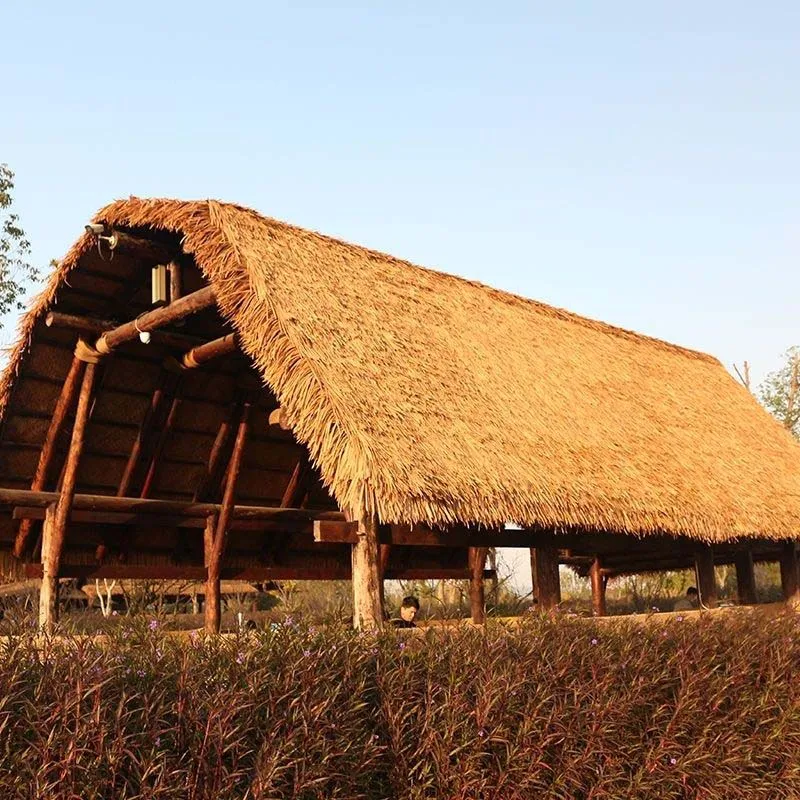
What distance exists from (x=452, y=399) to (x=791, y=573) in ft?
24.1

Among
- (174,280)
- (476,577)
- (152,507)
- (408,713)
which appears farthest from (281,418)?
(476,577)

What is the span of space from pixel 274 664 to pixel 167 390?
7.48 metres

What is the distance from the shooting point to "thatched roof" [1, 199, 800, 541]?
24.5 feet

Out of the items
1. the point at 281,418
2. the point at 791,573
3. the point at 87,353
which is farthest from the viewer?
the point at 791,573

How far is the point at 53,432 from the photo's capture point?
1078 centimetres

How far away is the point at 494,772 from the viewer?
5051 millimetres

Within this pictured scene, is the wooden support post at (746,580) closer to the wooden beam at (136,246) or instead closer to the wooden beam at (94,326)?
the wooden beam at (94,326)

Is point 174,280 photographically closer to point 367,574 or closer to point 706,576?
point 367,574

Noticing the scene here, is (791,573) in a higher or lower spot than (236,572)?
lower

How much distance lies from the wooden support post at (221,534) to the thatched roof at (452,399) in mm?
2482

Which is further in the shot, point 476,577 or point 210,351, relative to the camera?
point 476,577

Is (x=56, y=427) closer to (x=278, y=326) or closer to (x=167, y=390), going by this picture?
(x=167, y=390)

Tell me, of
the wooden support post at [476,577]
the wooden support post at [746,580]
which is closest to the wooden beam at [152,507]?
the wooden support post at [476,577]

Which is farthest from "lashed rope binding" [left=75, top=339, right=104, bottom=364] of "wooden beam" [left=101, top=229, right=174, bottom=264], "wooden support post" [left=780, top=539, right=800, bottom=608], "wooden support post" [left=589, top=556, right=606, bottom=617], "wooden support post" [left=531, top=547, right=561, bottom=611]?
"wooden support post" [left=589, top=556, right=606, bottom=617]
